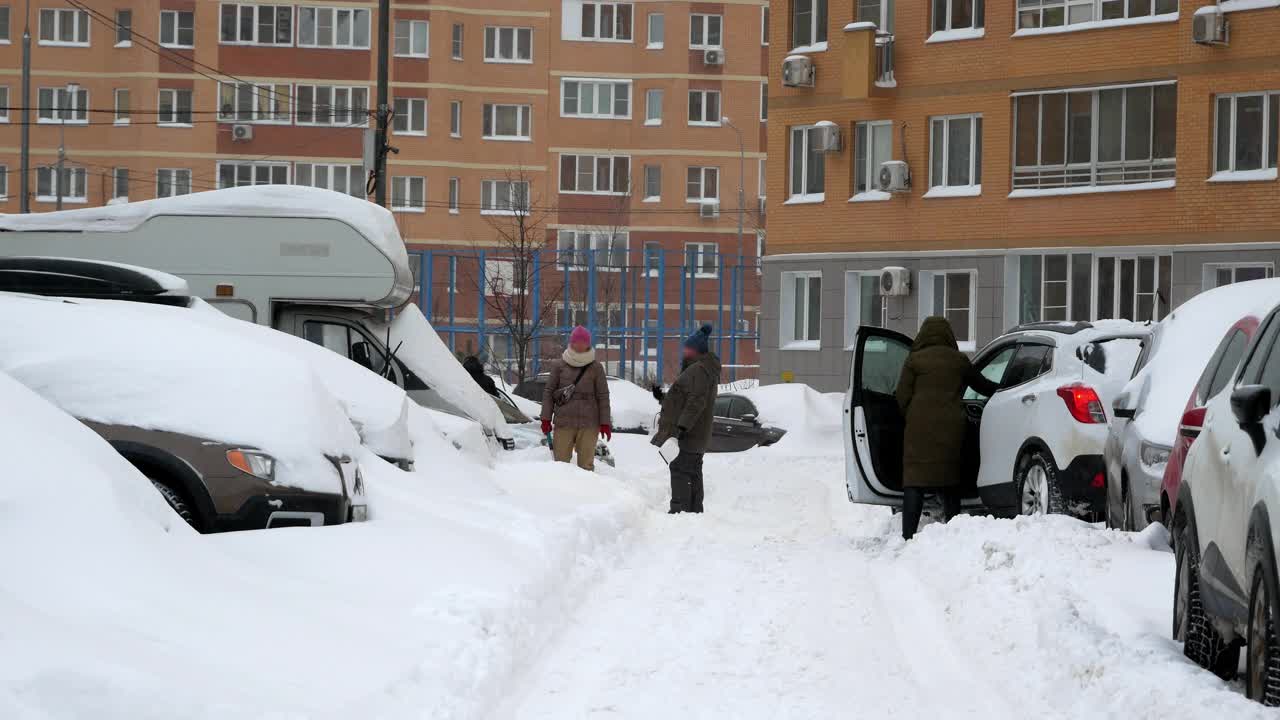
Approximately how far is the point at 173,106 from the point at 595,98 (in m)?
14.9

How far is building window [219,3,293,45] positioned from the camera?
58375mm

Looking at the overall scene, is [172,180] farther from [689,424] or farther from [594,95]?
[689,424]

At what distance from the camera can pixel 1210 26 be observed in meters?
31.1

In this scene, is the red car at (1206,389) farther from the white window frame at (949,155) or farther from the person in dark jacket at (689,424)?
the white window frame at (949,155)

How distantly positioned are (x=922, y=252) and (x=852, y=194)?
2.17 metres

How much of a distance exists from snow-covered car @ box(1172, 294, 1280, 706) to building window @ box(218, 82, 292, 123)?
176 feet

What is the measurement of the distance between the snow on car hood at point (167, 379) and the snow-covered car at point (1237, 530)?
4.88 metres

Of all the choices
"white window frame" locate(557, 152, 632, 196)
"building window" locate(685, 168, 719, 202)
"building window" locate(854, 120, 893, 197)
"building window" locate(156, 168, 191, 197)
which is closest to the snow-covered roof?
"building window" locate(854, 120, 893, 197)

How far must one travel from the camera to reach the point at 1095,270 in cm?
3316

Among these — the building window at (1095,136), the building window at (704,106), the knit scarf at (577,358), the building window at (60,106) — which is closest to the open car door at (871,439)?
the knit scarf at (577,358)

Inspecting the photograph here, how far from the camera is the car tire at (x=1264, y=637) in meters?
5.39

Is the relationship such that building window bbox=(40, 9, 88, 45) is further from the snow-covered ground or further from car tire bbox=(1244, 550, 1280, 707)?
car tire bbox=(1244, 550, 1280, 707)

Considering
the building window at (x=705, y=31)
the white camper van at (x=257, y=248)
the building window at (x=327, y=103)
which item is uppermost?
the building window at (x=705, y=31)

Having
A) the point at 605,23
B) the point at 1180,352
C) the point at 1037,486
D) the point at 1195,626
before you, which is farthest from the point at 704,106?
the point at 1195,626
